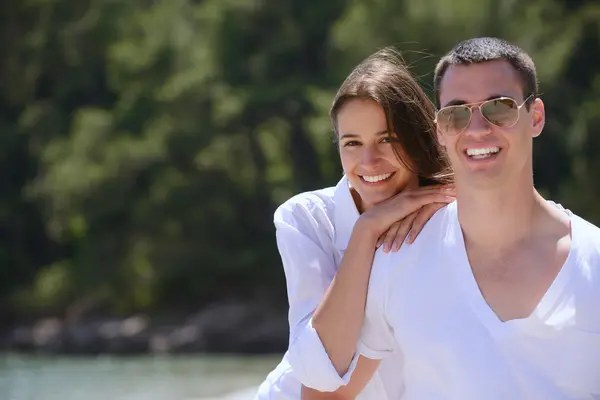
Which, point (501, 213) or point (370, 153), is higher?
point (370, 153)

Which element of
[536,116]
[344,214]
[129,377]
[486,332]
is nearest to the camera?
[486,332]

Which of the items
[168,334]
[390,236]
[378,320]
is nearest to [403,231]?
[390,236]

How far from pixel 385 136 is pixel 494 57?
60 cm

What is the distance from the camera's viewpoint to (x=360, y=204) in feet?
7.93

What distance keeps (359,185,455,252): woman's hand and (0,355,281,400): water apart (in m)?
8.52

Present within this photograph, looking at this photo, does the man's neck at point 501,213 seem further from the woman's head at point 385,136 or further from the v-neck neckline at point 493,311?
the woman's head at point 385,136

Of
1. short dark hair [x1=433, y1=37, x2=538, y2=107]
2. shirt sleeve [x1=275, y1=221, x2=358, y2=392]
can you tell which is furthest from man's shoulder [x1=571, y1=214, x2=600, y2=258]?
shirt sleeve [x1=275, y1=221, x2=358, y2=392]

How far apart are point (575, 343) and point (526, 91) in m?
0.41

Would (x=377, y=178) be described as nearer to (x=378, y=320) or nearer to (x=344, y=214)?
(x=344, y=214)

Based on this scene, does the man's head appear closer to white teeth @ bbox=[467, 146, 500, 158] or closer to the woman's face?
white teeth @ bbox=[467, 146, 500, 158]

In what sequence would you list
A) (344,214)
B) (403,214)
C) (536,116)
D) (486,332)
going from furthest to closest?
(344,214) < (403,214) < (536,116) < (486,332)

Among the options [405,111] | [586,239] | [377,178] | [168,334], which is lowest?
[168,334]

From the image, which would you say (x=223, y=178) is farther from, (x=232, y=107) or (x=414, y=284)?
(x=414, y=284)

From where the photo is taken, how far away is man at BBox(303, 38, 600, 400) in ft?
5.37
